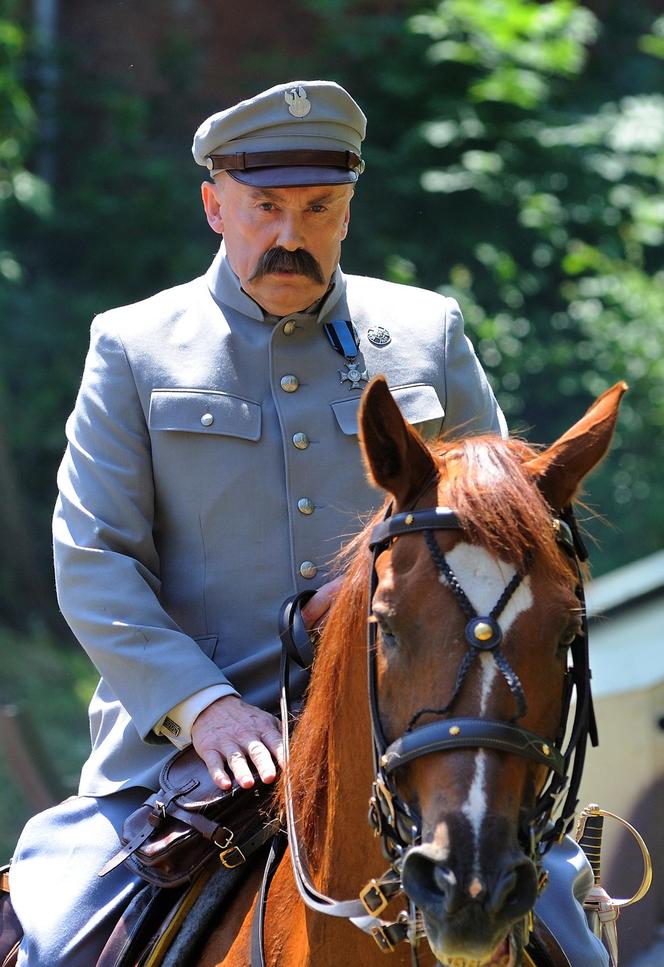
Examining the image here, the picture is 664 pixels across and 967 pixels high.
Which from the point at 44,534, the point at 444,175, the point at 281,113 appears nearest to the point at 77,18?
the point at 444,175

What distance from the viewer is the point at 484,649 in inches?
80.3

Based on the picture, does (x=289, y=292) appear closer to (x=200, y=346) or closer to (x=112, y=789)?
(x=200, y=346)

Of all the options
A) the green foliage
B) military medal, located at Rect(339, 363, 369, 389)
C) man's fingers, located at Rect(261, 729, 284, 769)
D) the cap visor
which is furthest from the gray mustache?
the green foliage

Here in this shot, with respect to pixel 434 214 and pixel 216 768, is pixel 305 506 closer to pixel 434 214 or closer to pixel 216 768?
pixel 216 768

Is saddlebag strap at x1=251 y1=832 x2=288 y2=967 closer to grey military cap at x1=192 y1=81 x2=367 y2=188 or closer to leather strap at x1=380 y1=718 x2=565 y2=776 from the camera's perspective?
leather strap at x1=380 y1=718 x2=565 y2=776

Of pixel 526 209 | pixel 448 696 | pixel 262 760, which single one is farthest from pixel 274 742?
pixel 526 209

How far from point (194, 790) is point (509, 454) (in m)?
0.97

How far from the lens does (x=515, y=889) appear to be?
1970 mm

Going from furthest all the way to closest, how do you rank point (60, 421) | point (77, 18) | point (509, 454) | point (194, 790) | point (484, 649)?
point (77, 18) < point (60, 421) < point (194, 790) < point (509, 454) < point (484, 649)

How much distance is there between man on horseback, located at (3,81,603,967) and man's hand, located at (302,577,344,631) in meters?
0.18

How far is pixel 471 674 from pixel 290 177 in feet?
4.63

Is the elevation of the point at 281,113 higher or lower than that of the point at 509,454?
higher

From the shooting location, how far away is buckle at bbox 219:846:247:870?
105 inches

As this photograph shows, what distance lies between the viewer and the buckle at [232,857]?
267cm
